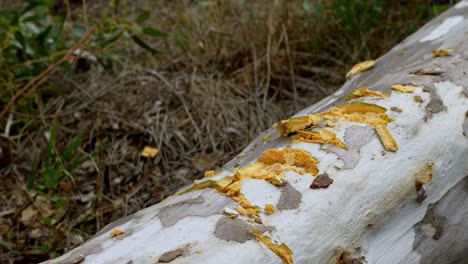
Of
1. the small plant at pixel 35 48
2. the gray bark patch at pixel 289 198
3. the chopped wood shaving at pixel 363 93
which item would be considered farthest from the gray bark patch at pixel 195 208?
the small plant at pixel 35 48

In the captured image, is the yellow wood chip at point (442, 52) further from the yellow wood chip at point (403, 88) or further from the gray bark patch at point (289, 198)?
the gray bark patch at point (289, 198)

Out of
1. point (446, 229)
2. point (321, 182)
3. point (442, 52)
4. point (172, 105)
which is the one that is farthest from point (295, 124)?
point (172, 105)

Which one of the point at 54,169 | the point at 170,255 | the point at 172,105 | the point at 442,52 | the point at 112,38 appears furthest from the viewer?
the point at 172,105

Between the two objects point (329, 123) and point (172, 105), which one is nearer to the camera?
point (329, 123)

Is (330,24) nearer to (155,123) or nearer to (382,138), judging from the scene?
(155,123)

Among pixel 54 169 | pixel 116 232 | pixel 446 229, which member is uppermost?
pixel 116 232

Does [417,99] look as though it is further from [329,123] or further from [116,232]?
[116,232]

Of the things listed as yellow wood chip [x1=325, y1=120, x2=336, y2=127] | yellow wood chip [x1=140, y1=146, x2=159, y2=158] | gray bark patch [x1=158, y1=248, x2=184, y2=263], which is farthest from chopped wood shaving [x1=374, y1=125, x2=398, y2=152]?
yellow wood chip [x1=140, y1=146, x2=159, y2=158]

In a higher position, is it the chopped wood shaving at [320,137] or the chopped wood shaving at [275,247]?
the chopped wood shaving at [320,137]
